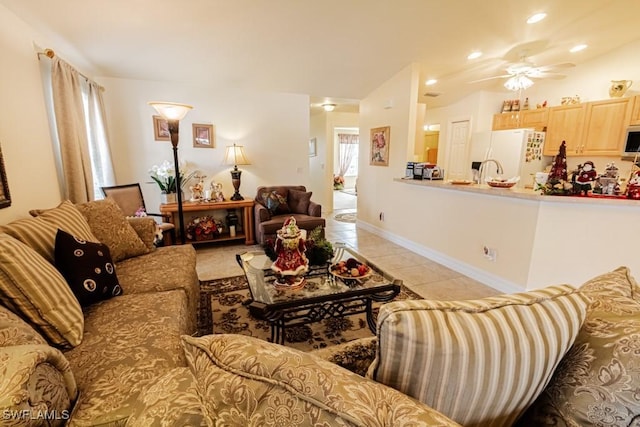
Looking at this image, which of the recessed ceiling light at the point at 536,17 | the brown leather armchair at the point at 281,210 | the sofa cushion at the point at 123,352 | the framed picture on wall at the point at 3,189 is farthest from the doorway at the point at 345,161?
the sofa cushion at the point at 123,352

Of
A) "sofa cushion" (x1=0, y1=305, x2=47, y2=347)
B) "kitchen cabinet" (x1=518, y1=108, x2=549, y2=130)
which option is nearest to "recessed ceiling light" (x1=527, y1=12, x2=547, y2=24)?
"kitchen cabinet" (x1=518, y1=108, x2=549, y2=130)

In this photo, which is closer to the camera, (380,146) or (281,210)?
(281,210)

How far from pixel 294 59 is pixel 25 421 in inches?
153

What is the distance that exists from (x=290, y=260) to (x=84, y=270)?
43.6 inches

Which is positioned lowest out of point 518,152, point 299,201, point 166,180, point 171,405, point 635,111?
point 299,201

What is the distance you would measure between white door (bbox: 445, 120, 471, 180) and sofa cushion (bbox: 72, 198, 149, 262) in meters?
5.40

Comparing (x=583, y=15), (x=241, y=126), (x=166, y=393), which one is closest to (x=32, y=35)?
(x=241, y=126)

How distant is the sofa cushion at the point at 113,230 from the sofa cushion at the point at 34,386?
147 cm

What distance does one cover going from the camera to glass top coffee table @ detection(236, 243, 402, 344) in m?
1.66

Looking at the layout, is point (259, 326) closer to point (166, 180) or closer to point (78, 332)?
point (78, 332)

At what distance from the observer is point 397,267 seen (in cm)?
334

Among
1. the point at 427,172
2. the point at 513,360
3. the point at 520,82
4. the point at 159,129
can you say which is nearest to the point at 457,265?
the point at 427,172

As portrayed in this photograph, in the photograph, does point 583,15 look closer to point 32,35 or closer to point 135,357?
point 135,357

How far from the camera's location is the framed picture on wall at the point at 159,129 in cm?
392
